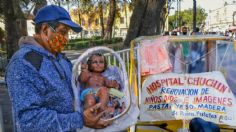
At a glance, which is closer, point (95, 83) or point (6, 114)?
point (95, 83)

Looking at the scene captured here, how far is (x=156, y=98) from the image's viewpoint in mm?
4926

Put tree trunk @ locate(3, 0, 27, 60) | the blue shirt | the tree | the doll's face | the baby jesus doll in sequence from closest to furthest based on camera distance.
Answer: the blue shirt
the baby jesus doll
the doll's face
the tree
tree trunk @ locate(3, 0, 27, 60)

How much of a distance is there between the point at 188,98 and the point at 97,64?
1968 mm

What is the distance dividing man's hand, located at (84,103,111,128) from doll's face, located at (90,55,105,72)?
677mm

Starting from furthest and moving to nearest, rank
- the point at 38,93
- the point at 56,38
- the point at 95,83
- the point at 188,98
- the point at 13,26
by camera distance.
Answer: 1. the point at 13,26
2. the point at 188,98
3. the point at 95,83
4. the point at 56,38
5. the point at 38,93

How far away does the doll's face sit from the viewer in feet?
10.3

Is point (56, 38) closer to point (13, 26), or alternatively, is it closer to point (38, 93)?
point (38, 93)

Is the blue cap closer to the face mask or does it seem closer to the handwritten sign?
the face mask

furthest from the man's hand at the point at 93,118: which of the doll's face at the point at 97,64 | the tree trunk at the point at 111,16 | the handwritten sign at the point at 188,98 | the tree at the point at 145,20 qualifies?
the tree trunk at the point at 111,16

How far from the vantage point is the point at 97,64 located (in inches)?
125

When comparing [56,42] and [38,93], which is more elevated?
[56,42]

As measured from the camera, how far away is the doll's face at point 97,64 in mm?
3138

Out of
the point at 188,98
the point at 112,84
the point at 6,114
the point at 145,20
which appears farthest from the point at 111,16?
the point at 112,84

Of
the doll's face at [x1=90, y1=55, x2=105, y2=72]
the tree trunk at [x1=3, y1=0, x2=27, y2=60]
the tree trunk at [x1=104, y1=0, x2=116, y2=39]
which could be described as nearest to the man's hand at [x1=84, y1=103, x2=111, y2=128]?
the doll's face at [x1=90, y1=55, x2=105, y2=72]
